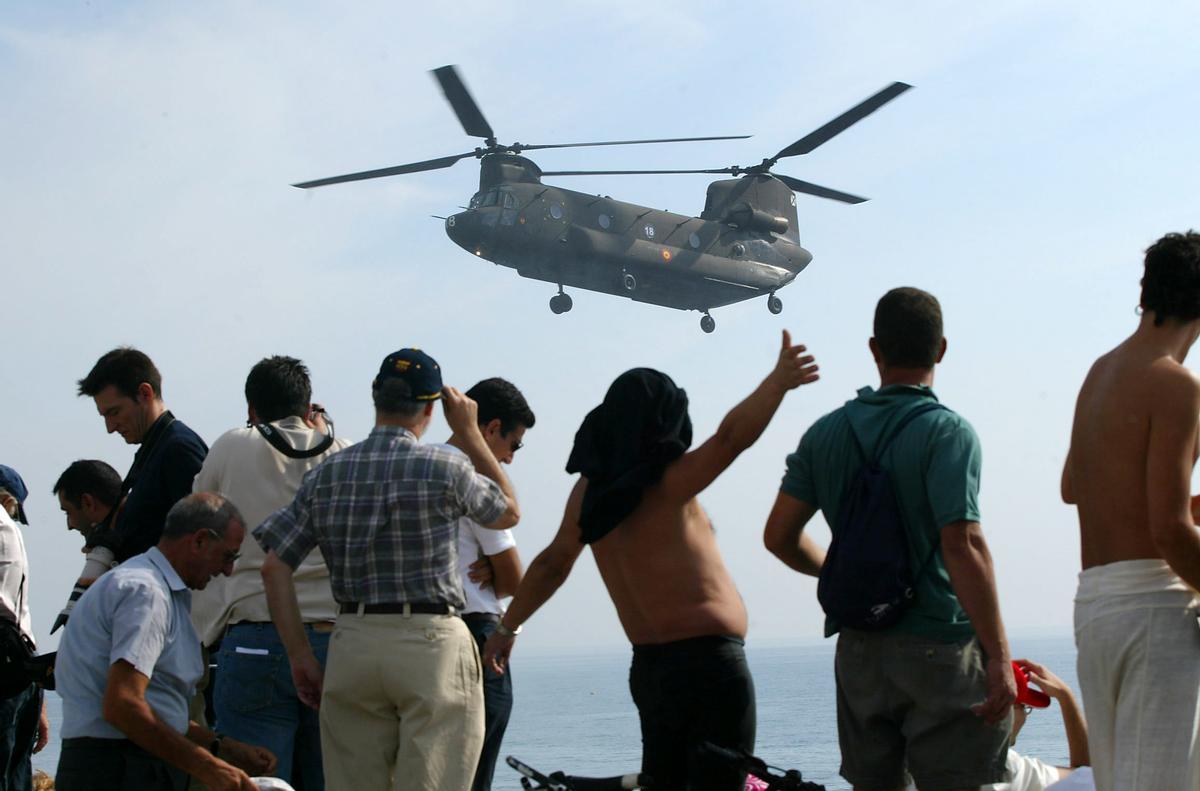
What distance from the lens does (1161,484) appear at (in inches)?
124

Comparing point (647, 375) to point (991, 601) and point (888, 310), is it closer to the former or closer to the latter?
A: point (888, 310)

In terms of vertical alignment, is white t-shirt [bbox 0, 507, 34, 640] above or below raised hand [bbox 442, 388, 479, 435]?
below

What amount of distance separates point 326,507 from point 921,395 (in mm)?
1503

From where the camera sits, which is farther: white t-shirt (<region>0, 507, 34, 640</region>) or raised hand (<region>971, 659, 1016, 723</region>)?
white t-shirt (<region>0, 507, 34, 640</region>)

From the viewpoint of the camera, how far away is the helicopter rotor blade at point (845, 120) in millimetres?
29172

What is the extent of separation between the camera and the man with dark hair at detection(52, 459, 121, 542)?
524 centimetres

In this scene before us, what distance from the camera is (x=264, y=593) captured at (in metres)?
4.30

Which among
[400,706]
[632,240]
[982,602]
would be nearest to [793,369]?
[982,602]

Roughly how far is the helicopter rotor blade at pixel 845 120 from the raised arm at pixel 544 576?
26467 millimetres

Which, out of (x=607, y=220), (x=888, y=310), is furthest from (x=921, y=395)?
(x=607, y=220)

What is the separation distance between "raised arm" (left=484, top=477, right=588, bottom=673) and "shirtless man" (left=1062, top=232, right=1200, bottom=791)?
126 cm

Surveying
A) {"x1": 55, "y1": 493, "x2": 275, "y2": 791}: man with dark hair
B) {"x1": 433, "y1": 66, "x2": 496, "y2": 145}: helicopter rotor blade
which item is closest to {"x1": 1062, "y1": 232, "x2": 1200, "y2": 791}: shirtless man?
{"x1": 55, "y1": 493, "x2": 275, "y2": 791}: man with dark hair

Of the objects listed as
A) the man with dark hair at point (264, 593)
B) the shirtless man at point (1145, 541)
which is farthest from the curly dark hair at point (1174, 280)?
the man with dark hair at point (264, 593)

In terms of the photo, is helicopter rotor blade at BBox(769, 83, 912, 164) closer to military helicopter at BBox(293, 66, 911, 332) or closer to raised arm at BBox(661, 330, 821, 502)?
military helicopter at BBox(293, 66, 911, 332)
